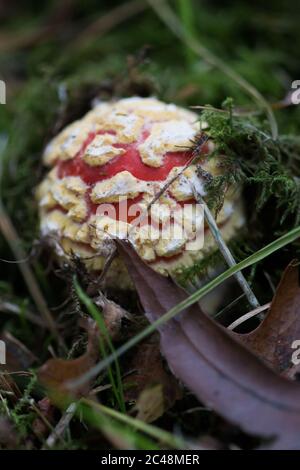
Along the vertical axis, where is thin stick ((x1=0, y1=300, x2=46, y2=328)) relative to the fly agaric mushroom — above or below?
below

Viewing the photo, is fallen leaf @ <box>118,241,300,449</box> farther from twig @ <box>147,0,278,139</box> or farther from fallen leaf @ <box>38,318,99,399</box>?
twig @ <box>147,0,278,139</box>

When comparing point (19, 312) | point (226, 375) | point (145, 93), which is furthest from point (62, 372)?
point (145, 93)

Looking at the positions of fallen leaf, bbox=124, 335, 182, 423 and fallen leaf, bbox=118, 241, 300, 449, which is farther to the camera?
fallen leaf, bbox=124, 335, 182, 423

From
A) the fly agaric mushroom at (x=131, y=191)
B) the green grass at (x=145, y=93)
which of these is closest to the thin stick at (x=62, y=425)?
the green grass at (x=145, y=93)

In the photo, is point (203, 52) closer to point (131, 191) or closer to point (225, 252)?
point (131, 191)

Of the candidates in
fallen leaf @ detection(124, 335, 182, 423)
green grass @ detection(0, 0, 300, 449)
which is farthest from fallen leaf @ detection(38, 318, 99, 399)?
fallen leaf @ detection(124, 335, 182, 423)

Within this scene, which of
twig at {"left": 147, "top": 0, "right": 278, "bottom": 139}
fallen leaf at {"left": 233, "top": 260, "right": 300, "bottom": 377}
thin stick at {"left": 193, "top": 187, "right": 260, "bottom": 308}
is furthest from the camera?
twig at {"left": 147, "top": 0, "right": 278, "bottom": 139}
